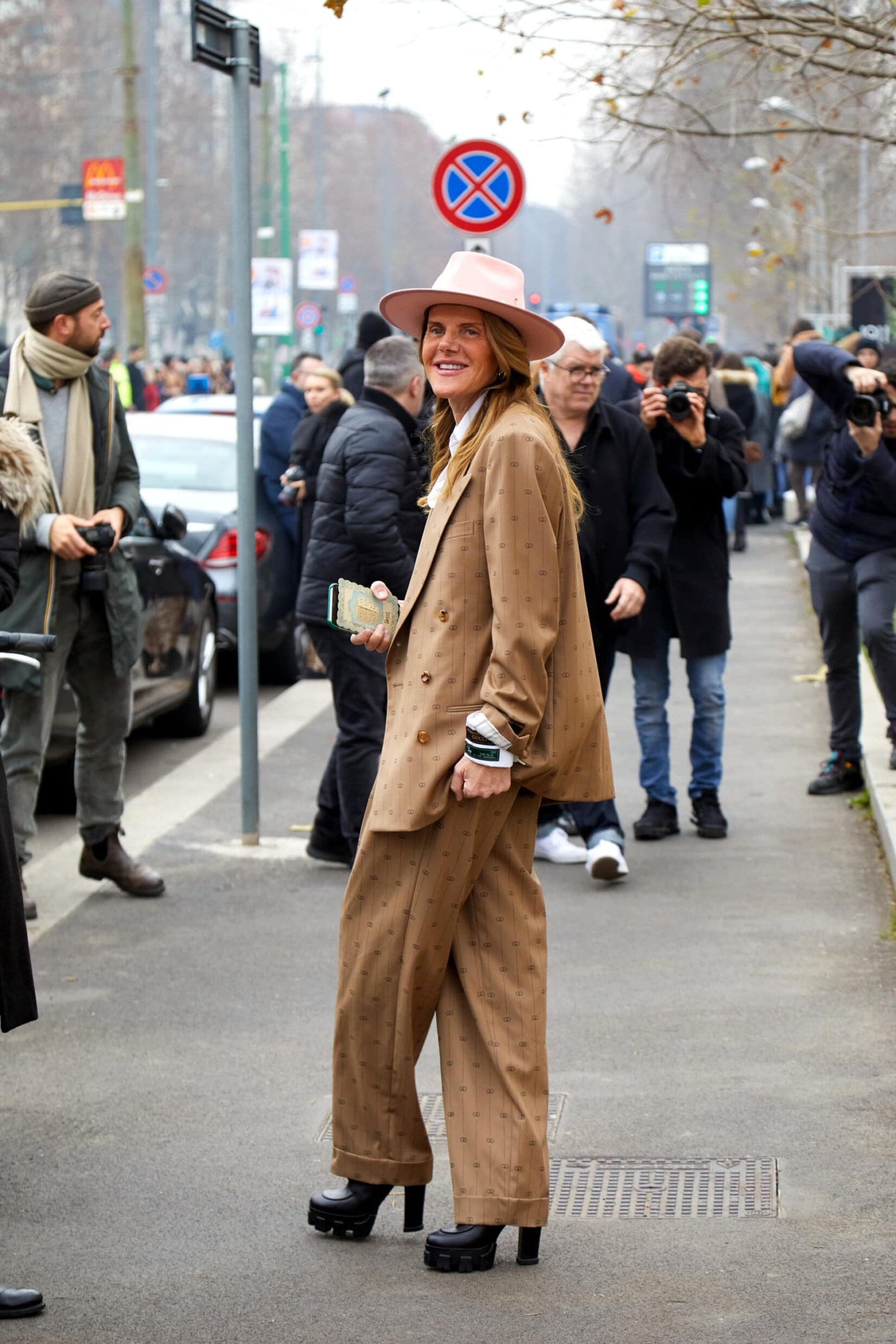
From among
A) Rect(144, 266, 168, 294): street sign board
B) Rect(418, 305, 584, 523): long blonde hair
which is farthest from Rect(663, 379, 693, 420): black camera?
Rect(144, 266, 168, 294): street sign board

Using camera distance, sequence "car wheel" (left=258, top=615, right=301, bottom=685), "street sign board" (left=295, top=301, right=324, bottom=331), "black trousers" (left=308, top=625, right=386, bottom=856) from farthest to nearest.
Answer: "street sign board" (left=295, top=301, right=324, bottom=331), "car wheel" (left=258, top=615, right=301, bottom=685), "black trousers" (left=308, top=625, right=386, bottom=856)

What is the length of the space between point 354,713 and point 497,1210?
Answer: 3.45m

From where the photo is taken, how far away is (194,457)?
12984 mm

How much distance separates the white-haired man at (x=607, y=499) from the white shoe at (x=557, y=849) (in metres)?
0.36

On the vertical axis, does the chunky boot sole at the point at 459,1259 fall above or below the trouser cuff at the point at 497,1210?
below

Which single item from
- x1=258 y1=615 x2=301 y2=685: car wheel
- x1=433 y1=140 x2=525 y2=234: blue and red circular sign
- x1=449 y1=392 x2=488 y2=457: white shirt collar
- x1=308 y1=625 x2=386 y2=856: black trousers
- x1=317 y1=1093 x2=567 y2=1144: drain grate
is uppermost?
x1=433 y1=140 x2=525 y2=234: blue and red circular sign

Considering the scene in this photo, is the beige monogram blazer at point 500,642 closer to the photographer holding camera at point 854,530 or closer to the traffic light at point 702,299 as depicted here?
the photographer holding camera at point 854,530

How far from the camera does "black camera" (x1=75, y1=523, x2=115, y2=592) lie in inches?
260

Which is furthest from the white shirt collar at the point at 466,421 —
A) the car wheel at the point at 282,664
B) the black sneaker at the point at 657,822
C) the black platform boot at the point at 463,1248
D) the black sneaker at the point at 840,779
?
the car wheel at the point at 282,664

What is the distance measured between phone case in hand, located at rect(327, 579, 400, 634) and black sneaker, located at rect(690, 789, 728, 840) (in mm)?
4229

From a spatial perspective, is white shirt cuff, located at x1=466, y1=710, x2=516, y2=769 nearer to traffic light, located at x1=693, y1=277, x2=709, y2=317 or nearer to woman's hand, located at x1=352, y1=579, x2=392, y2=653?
woman's hand, located at x1=352, y1=579, x2=392, y2=653

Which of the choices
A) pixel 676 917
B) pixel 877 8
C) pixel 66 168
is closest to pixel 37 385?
pixel 676 917

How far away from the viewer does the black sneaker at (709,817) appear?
26.8 ft

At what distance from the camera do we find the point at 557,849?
7781mm
